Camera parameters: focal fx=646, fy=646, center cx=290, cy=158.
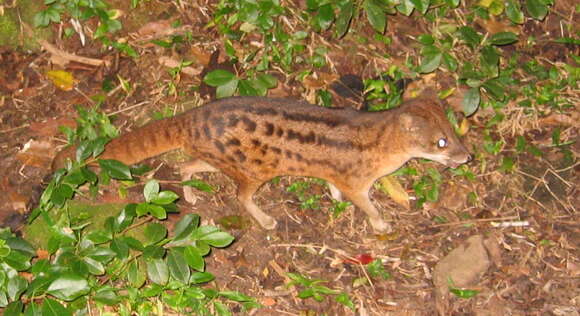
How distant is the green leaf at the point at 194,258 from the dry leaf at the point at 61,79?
2.59 metres

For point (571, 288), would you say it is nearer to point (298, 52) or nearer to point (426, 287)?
point (426, 287)

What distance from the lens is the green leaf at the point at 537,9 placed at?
676 cm

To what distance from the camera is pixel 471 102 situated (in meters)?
6.39

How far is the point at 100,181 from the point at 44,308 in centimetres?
164

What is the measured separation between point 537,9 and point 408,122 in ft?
8.03

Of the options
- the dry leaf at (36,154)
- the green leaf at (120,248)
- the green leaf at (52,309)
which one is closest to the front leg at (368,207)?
the green leaf at (120,248)

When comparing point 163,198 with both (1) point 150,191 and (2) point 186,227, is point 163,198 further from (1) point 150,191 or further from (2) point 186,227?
(2) point 186,227

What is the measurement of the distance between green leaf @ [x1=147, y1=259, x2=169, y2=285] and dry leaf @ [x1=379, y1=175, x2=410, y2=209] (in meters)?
2.43

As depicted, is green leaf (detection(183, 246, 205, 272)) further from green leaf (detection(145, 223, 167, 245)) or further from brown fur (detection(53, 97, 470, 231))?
brown fur (detection(53, 97, 470, 231))

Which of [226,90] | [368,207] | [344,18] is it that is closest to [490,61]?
[344,18]

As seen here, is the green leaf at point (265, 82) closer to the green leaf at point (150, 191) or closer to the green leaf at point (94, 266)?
the green leaf at point (150, 191)

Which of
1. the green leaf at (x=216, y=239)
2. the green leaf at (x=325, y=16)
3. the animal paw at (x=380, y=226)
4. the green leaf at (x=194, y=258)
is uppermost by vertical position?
the green leaf at (x=325, y=16)

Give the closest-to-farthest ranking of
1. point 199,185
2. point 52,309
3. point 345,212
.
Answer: point 52,309, point 199,185, point 345,212

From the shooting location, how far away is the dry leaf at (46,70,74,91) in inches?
250
